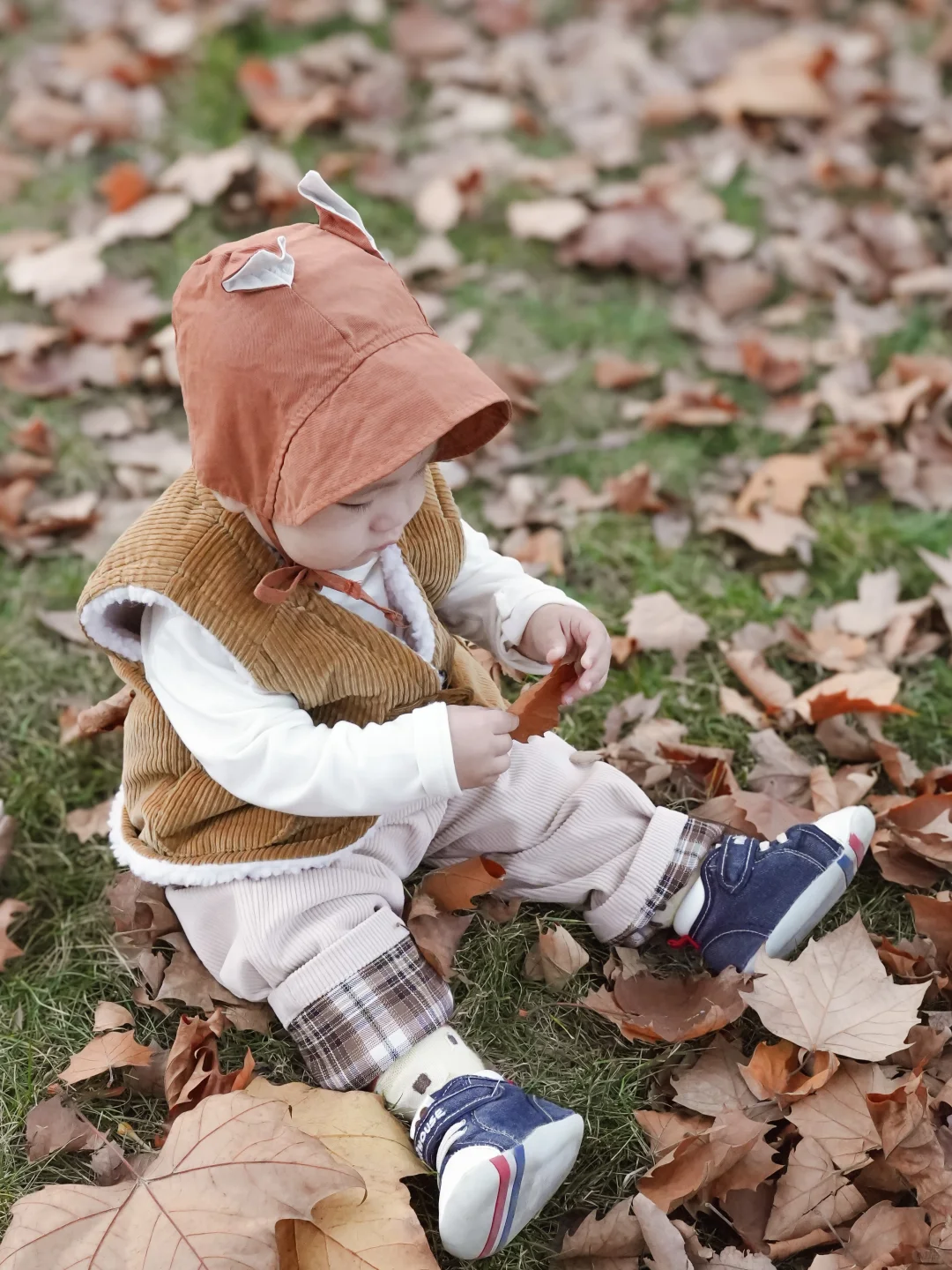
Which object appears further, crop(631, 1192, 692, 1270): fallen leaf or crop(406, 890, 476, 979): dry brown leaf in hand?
crop(406, 890, 476, 979): dry brown leaf in hand

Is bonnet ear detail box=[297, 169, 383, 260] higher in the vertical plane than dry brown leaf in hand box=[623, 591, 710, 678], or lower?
higher

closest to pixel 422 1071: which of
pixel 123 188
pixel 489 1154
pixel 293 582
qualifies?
pixel 489 1154

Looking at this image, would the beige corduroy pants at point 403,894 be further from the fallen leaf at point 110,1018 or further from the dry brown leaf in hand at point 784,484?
A: the dry brown leaf in hand at point 784,484

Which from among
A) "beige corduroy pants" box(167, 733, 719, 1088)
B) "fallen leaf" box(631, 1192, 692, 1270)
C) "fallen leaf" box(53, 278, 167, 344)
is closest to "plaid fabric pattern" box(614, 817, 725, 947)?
"beige corduroy pants" box(167, 733, 719, 1088)

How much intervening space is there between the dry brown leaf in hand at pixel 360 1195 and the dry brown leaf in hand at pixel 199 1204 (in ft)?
0.21

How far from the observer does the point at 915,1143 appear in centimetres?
176

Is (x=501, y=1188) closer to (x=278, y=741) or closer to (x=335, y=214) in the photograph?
(x=278, y=741)

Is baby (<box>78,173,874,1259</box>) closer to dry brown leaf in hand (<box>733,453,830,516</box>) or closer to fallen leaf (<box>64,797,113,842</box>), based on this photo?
fallen leaf (<box>64,797,113,842</box>)

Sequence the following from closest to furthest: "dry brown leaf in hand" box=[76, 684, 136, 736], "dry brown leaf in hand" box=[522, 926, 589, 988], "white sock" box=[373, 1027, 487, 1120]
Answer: "white sock" box=[373, 1027, 487, 1120], "dry brown leaf in hand" box=[522, 926, 589, 988], "dry brown leaf in hand" box=[76, 684, 136, 736]

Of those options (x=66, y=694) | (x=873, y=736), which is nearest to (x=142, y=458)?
(x=66, y=694)

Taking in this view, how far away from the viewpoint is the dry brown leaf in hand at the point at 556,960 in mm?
2070

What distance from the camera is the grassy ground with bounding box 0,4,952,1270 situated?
195 centimetres

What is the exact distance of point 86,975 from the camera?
2.13 m

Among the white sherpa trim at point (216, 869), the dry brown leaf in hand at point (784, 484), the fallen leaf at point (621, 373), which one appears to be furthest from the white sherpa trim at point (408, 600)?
the fallen leaf at point (621, 373)
